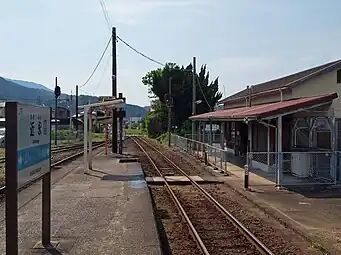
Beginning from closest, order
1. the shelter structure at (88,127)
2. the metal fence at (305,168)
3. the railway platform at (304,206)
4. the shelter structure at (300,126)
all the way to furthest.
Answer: the railway platform at (304,206) → the metal fence at (305,168) → the shelter structure at (300,126) → the shelter structure at (88,127)

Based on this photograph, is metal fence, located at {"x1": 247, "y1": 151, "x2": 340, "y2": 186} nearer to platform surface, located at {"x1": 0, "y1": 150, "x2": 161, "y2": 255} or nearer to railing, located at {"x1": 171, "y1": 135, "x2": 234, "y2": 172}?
railing, located at {"x1": 171, "y1": 135, "x2": 234, "y2": 172}

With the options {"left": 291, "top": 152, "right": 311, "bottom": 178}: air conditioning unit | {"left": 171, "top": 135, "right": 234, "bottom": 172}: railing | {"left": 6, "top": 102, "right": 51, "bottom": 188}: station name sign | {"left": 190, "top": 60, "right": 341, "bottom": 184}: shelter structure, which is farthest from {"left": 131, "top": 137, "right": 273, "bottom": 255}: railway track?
{"left": 171, "top": 135, "right": 234, "bottom": 172}: railing

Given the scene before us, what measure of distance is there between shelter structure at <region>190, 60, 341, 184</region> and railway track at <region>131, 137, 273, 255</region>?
11.1 feet

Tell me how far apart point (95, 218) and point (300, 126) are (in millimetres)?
13277

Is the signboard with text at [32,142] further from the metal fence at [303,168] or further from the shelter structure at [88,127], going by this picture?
the shelter structure at [88,127]

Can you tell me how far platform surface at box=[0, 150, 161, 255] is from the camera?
8.29m

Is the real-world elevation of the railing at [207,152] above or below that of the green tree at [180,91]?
below

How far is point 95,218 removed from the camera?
35.3ft

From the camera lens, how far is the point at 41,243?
833cm

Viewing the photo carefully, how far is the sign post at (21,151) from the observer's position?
5836 mm

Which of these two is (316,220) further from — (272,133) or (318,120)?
(272,133)

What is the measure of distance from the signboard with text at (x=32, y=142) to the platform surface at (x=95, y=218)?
150cm

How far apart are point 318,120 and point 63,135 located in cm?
5243

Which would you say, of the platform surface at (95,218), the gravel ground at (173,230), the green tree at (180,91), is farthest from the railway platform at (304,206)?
the green tree at (180,91)
